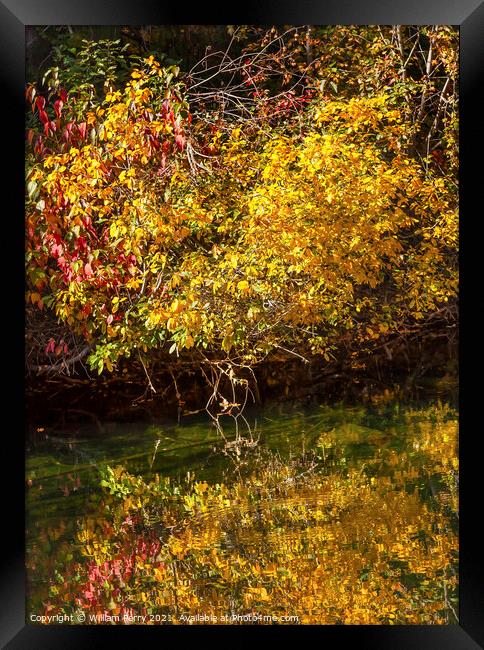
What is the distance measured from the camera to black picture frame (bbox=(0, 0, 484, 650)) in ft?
10.1

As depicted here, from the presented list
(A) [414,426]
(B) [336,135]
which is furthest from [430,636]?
(B) [336,135]

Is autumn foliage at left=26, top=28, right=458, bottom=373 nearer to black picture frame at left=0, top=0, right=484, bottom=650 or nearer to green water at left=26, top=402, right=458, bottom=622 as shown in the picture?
black picture frame at left=0, top=0, right=484, bottom=650

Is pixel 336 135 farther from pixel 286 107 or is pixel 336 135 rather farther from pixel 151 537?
pixel 151 537

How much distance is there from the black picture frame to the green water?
7cm

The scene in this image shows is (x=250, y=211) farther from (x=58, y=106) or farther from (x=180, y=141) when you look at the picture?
(x=58, y=106)

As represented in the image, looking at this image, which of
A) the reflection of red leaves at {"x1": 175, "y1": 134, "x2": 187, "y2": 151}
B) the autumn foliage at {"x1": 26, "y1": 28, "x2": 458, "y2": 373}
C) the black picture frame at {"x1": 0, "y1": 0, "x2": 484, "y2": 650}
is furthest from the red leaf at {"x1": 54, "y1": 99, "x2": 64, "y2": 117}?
the reflection of red leaves at {"x1": 175, "y1": 134, "x2": 187, "y2": 151}

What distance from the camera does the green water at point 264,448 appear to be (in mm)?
3205

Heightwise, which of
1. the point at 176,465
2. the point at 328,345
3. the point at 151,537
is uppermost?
the point at 328,345

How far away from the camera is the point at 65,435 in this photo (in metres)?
3.24

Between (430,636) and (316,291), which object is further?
(316,291)
